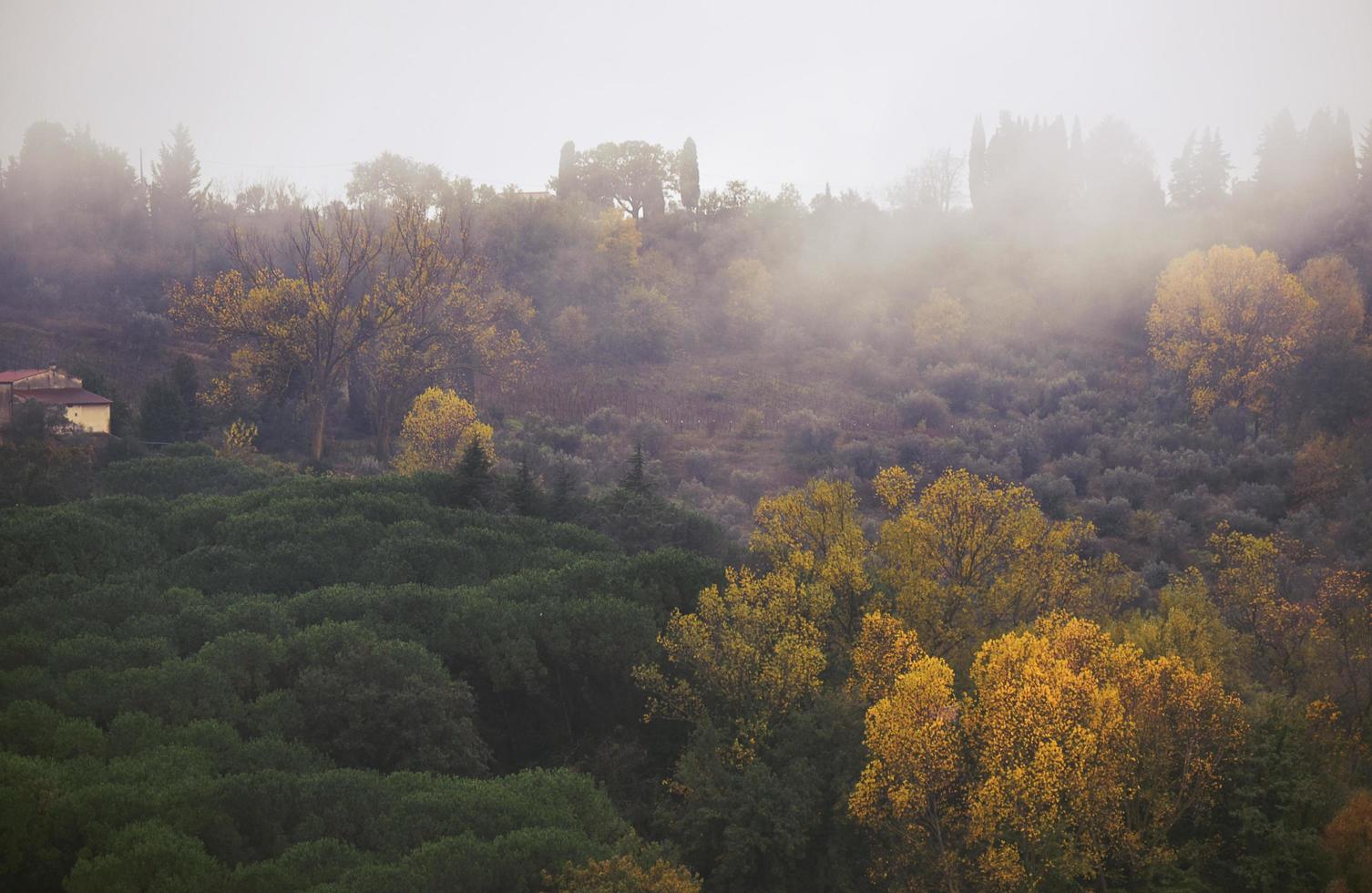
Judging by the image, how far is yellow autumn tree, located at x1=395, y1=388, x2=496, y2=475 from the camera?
53.1 m

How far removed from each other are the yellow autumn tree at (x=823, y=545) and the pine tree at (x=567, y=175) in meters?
69.2

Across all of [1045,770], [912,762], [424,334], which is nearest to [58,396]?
[424,334]

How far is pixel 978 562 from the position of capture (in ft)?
120

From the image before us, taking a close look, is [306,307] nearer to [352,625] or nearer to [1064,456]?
[352,625]

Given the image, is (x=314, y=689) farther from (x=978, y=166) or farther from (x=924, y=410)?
(x=978, y=166)

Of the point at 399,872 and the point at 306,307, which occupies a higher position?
the point at 306,307

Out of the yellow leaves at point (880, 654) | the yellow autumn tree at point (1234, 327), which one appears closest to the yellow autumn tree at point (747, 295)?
the yellow autumn tree at point (1234, 327)

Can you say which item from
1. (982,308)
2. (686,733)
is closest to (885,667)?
(686,733)

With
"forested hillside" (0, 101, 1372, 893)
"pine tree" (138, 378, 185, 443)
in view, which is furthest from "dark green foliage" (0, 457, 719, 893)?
"pine tree" (138, 378, 185, 443)

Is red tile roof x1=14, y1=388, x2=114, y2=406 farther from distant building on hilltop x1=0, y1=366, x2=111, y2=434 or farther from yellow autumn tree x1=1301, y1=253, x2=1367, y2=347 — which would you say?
yellow autumn tree x1=1301, y1=253, x2=1367, y2=347

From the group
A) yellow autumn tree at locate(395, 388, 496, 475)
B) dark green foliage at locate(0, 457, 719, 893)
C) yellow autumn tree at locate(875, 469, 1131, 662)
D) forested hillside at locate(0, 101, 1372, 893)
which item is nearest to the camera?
dark green foliage at locate(0, 457, 719, 893)

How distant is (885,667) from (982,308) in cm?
6069

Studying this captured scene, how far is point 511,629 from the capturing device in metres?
30.9

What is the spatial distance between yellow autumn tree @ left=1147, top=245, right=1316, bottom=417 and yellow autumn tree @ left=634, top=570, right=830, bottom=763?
4597cm
